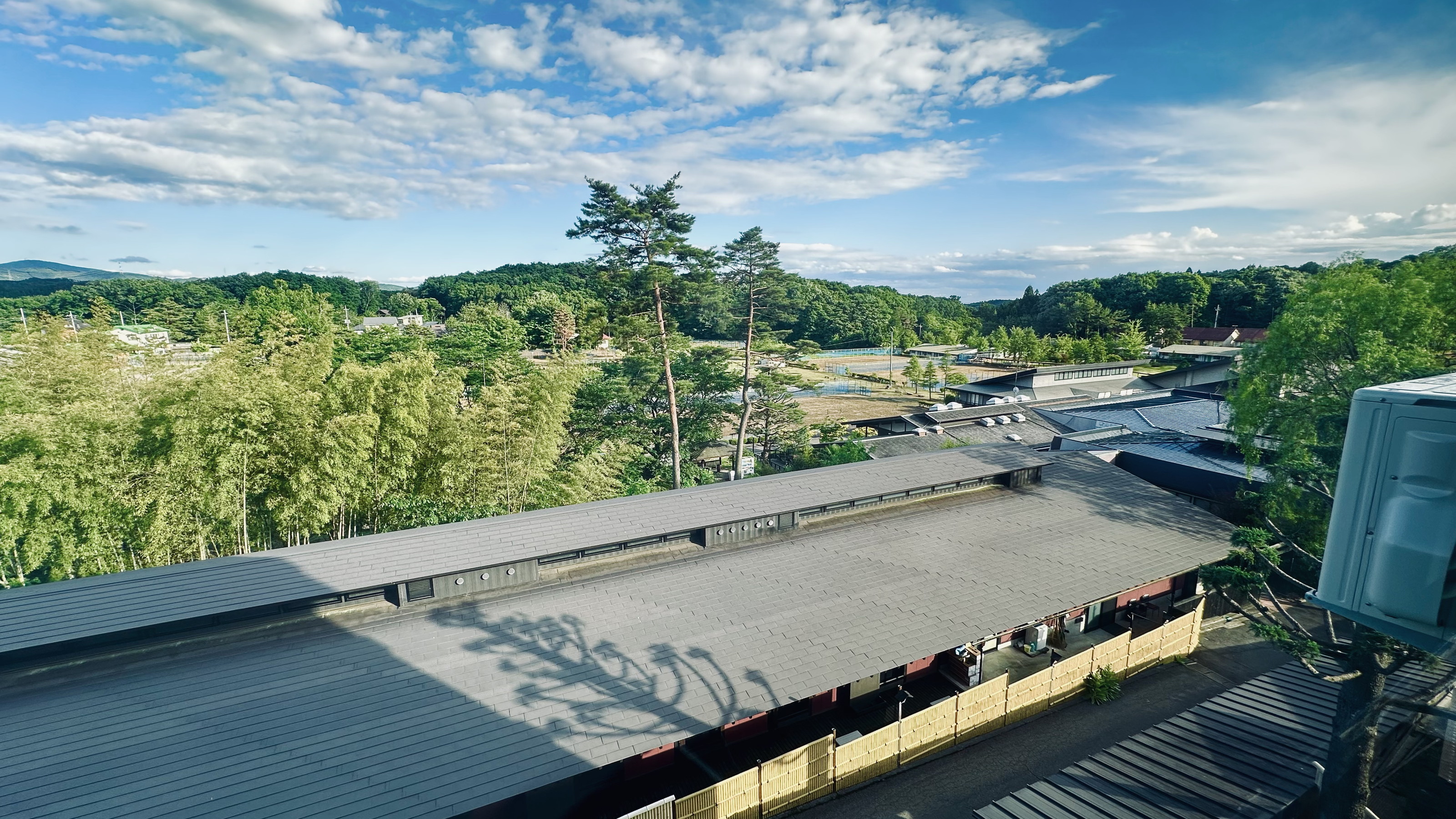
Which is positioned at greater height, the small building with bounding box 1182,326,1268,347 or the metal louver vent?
the small building with bounding box 1182,326,1268,347

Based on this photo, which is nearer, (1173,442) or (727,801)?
(727,801)

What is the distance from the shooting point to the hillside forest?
32.2 ft

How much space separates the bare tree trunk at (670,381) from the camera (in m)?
19.5

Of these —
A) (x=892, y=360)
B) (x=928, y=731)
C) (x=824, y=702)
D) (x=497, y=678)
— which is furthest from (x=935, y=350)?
(x=497, y=678)

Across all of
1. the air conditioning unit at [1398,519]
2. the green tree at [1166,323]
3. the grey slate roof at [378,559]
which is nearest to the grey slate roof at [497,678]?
the grey slate roof at [378,559]

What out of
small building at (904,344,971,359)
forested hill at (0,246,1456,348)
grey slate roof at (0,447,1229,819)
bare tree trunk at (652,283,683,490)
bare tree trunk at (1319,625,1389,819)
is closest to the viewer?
grey slate roof at (0,447,1229,819)

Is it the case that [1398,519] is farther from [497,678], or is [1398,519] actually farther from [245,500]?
[245,500]

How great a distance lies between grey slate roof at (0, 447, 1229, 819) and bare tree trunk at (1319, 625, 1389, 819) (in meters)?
3.37

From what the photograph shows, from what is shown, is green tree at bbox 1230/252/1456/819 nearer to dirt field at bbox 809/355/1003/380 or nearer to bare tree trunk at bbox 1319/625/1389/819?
bare tree trunk at bbox 1319/625/1389/819

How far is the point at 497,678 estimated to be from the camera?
712cm

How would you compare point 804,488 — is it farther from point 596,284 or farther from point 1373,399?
point 596,284

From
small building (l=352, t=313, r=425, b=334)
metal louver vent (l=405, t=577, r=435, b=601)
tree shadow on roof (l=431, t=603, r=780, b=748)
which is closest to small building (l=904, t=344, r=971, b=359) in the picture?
small building (l=352, t=313, r=425, b=334)

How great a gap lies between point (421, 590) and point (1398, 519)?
1002cm

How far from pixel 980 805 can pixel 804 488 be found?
19.3ft
